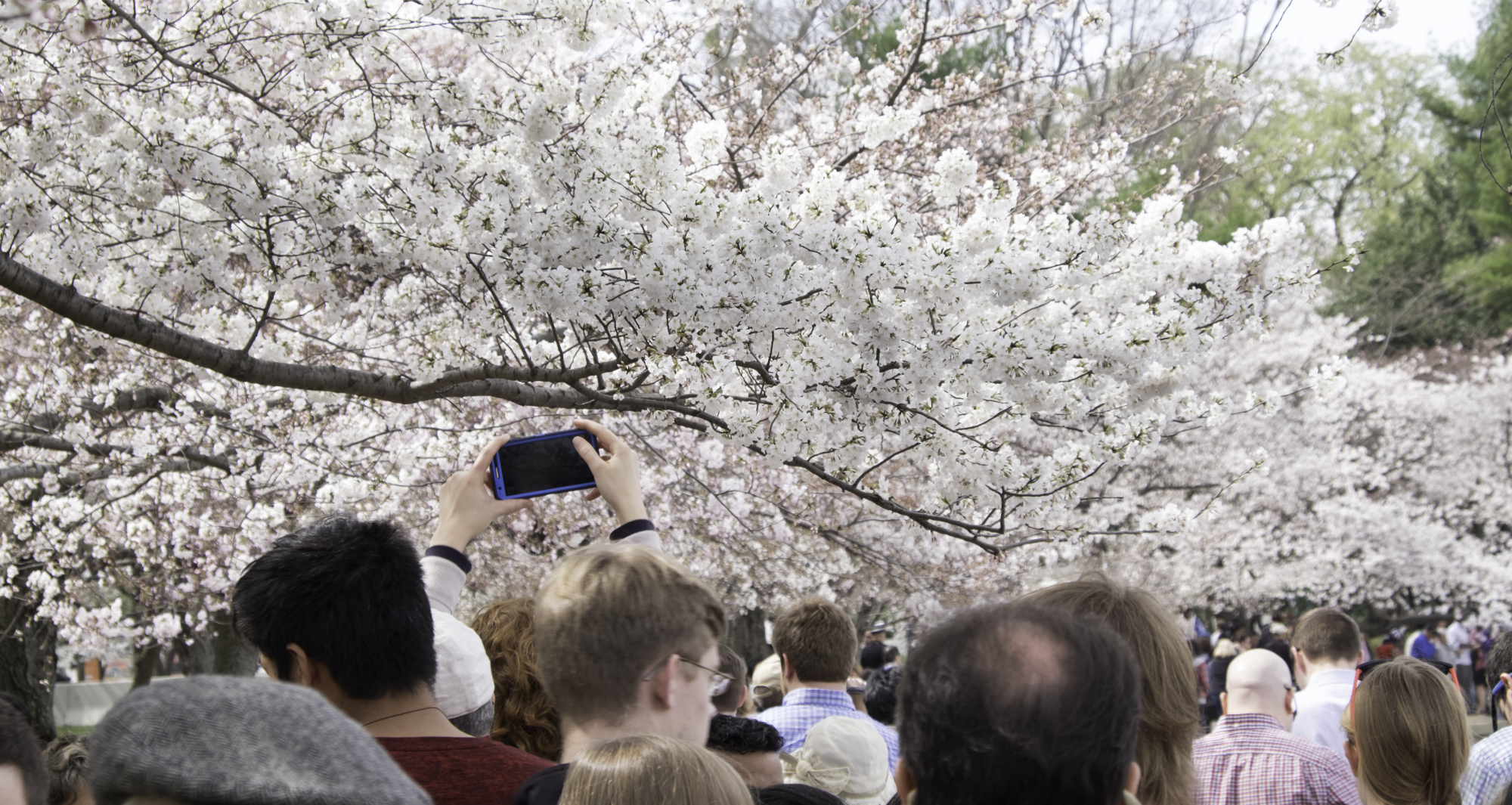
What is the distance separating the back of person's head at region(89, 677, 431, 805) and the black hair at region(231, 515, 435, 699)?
0.98 metres

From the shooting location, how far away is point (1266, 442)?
69.9ft

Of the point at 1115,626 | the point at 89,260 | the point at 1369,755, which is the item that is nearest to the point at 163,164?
the point at 89,260

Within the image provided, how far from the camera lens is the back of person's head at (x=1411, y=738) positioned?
317 cm

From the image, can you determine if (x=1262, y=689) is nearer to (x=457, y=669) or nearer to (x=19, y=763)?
(x=457, y=669)

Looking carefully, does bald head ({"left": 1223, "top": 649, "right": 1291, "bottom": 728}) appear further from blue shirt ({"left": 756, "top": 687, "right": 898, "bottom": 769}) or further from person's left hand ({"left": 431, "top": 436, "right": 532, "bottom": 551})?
person's left hand ({"left": 431, "top": 436, "right": 532, "bottom": 551})

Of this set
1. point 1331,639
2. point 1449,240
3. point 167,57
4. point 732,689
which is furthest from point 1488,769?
point 1449,240

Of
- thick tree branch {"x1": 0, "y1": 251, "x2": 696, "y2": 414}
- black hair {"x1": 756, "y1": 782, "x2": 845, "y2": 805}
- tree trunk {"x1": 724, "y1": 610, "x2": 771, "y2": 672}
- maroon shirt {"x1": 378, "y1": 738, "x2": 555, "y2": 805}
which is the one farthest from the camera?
tree trunk {"x1": 724, "y1": 610, "x2": 771, "y2": 672}

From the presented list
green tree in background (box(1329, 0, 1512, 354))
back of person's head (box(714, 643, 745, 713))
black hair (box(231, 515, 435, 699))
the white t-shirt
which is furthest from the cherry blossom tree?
green tree in background (box(1329, 0, 1512, 354))

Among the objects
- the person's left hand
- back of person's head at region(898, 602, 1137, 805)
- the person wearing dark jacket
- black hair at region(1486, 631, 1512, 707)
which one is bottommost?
the person wearing dark jacket

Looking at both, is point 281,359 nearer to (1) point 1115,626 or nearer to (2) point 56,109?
(2) point 56,109

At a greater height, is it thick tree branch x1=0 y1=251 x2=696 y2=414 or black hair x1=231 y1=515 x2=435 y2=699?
thick tree branch x1=0 y1=251 x2=696 y2=414

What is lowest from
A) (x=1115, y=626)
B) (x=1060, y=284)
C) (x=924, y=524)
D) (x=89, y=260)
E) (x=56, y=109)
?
(x=1115, y=626)

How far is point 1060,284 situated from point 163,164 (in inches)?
133

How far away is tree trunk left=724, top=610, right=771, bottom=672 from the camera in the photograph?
16.6 m
